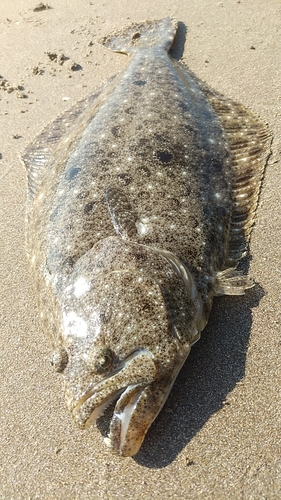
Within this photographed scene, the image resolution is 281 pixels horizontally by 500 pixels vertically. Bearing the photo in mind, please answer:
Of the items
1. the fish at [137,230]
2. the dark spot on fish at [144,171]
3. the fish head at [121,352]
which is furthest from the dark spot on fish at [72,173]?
the fish head at [121,352]

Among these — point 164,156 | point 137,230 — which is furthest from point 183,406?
point 164,156

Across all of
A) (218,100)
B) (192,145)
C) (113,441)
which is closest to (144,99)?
(192,145)

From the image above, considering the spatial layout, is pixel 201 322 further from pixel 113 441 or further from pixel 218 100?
pixel 218 100

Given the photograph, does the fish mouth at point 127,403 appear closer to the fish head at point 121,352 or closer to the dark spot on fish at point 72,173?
the fish head at point 121,352

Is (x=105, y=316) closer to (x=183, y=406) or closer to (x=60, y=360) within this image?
(x=60, y=360)

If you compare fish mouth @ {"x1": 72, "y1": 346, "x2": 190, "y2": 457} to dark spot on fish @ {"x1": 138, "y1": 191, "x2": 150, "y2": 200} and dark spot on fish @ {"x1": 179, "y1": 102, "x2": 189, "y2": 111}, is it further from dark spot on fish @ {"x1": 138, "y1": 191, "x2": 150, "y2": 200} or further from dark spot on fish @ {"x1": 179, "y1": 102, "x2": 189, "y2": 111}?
dark spot on fish @ {"x1": 179, "y1": 102, "x2": 189, "y2": 111}
